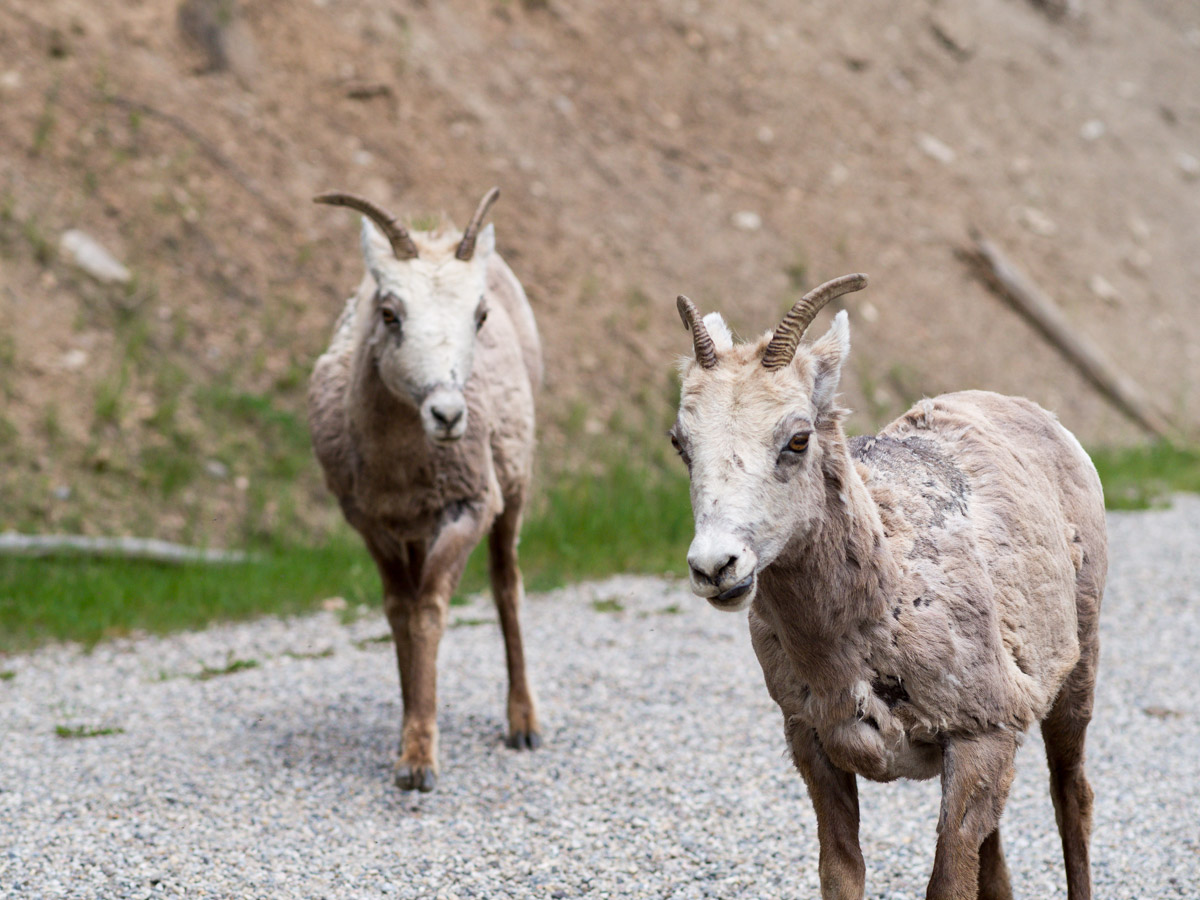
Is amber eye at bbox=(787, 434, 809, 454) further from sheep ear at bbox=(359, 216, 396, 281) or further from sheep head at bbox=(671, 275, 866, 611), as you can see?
sheep ear at bbox=(359, 216, 396, 281)

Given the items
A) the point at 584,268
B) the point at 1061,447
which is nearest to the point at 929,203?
the point at 584,268

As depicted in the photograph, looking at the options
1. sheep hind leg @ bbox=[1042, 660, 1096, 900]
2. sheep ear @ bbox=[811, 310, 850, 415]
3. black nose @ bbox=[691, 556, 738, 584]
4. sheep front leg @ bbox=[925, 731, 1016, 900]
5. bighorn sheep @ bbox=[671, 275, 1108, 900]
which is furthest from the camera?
sheep hind leg @ bbox=[1042, 660, 1096, 900]

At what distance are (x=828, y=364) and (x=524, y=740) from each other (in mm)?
3388

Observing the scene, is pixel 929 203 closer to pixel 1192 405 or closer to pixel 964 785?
pixel 1192 405

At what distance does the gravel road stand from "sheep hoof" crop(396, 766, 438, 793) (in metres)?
0.07

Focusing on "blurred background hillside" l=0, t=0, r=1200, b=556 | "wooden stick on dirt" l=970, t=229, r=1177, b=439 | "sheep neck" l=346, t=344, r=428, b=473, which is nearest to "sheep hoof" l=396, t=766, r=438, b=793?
"sheep neck" l=346, t=344, r=428, b=473

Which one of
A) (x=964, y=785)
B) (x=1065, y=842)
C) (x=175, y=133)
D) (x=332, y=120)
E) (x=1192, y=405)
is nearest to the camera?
(x=964, y=785)

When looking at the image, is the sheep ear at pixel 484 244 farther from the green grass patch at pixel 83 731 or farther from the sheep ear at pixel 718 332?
the green grass patch at pixel 83 731

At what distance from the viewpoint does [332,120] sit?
41.8ft

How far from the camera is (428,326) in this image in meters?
5.32

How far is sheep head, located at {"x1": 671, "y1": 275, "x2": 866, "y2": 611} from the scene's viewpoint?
2967 mm

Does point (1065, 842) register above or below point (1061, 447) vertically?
below

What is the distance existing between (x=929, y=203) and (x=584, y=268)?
535cm

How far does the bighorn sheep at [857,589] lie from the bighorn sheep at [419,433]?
6.73ft
